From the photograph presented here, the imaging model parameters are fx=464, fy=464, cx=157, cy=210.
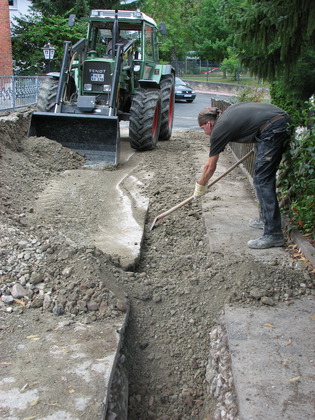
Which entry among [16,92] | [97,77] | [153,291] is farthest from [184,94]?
[153,291]

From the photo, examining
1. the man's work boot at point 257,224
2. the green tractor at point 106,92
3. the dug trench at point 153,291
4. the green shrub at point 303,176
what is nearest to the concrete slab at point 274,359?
the dug trench at point 153,291

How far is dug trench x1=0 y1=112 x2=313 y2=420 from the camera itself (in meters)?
3.37

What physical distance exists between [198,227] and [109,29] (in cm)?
696

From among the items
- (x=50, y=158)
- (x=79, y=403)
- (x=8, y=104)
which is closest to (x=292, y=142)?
(x=79, y=403)

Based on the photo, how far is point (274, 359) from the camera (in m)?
3.16

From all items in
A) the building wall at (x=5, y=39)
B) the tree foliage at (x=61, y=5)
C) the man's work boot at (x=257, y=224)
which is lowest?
the man's work boot at (x=257, y=224)

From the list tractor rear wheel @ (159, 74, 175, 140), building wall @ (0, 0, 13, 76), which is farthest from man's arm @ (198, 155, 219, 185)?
building wall @ (0, 0, 13, 76)

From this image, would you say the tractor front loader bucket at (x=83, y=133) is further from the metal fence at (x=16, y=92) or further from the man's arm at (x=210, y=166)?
the metal fence at (x=16, y=92)

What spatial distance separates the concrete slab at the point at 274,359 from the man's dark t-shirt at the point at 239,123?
68.7 inches

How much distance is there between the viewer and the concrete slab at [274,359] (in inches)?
106

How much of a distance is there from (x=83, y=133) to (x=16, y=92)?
5.61 meters

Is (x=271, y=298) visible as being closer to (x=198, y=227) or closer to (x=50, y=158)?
(x=198, y=227)

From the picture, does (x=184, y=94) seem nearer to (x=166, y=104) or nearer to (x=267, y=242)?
(x=166, y=104)

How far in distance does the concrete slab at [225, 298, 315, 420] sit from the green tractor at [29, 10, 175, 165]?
18.5 feet
